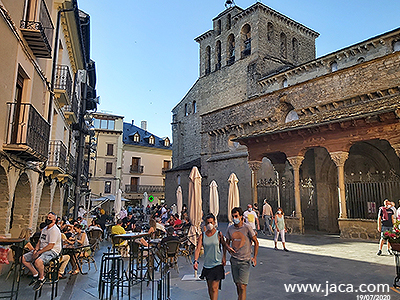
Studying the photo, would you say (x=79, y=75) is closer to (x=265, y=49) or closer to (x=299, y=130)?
(x=299, y=130)

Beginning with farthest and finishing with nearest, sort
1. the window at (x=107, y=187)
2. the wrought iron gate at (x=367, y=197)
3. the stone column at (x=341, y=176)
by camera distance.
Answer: the window at (x=107, y=187) < the wrought iron gate at (x=367, y=197) < the stone column at (x=341, y=176)

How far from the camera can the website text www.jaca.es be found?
5.58 meters

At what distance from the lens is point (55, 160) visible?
11.5 meters

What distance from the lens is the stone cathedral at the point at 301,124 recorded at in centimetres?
1336

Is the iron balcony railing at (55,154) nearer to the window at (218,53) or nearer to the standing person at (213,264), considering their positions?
the standing person at (213,264)

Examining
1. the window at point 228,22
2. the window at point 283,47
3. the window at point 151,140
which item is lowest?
the window at point 151,140

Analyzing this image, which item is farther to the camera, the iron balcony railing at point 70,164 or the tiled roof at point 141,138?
the tiled roof at point 141,138

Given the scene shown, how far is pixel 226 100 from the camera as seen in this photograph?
32.9 metres

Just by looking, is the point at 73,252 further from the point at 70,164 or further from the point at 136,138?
the point at 136,138

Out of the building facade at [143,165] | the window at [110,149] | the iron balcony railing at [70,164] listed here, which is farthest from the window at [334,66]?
the window at [110,149]

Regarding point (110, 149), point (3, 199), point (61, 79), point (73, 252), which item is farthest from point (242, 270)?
point (110, 149)

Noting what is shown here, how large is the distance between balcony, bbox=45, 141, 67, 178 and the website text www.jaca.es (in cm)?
877

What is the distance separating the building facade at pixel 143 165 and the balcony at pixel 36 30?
112 feet

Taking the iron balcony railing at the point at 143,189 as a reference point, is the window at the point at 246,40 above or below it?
above
